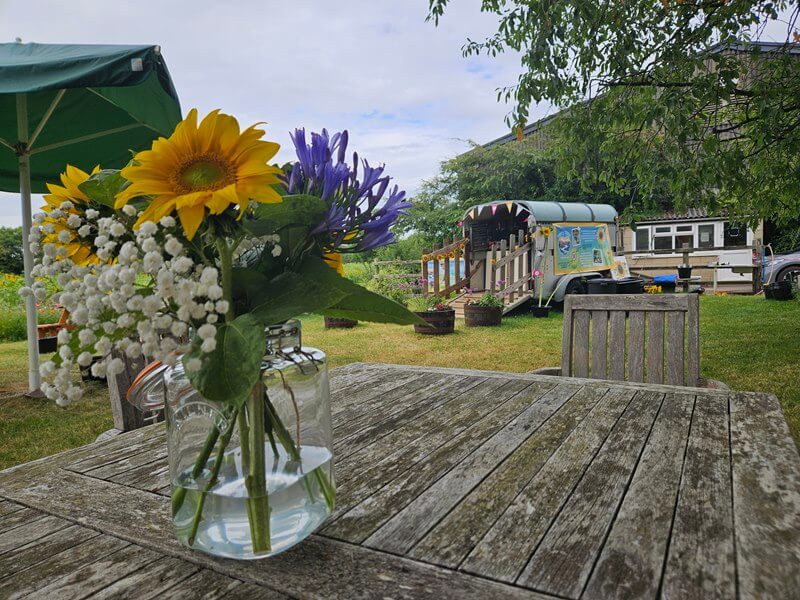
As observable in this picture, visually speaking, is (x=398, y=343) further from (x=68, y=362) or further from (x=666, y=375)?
(x=68, y=362)

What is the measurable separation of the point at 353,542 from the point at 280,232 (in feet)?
1.50

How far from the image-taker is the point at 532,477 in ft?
3.29

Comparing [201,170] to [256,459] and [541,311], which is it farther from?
[541,311]

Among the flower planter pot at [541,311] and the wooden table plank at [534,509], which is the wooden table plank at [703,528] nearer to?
the wooden table plank at [534,509]

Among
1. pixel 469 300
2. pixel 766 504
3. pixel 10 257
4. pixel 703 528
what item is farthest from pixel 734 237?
pixel 10 257

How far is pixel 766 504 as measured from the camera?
→ 34.1 inches

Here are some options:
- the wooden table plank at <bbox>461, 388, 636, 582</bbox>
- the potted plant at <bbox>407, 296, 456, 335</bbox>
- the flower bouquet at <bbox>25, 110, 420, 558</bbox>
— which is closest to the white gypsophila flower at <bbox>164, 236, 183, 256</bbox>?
the flower bouquet at <bbox>25, 110, 420, 558</bbox>

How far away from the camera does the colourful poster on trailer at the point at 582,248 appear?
29.1 feet

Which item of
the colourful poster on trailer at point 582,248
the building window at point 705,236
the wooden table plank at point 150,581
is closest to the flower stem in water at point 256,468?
the wooden table plank at point 150,581

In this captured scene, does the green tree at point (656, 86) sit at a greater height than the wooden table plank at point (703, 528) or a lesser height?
greater

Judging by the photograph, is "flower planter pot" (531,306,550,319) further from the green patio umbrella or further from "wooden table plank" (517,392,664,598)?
"wooden table plank" (517,392,664,598)

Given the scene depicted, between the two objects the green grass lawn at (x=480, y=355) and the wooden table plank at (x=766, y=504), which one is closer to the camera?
the wooden table plank at (x=766, y=504)

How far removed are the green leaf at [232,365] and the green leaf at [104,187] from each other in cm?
23

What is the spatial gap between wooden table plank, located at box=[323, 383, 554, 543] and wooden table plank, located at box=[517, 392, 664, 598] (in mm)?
245
